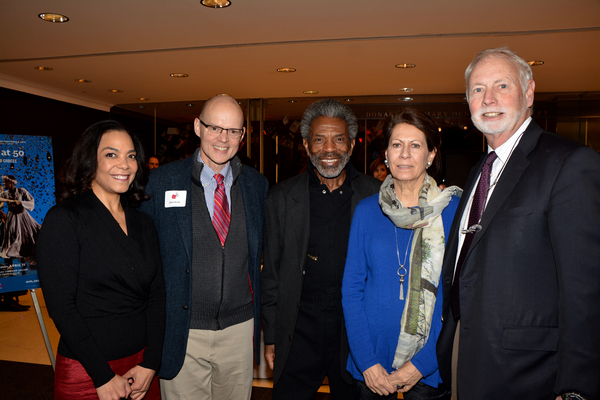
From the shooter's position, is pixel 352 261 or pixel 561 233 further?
pixel 352 261

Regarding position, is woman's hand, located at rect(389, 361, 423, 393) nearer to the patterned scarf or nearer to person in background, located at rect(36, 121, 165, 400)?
the patterned scarf

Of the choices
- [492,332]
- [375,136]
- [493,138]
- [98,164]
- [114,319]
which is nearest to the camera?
[492,332]

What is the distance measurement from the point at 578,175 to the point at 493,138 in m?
0.42

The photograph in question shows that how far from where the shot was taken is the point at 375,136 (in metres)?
9.56

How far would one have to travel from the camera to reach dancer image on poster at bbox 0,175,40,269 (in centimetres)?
399

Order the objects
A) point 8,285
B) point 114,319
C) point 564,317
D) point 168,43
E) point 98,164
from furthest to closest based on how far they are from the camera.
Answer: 1. point 168,43
2. point 8,285
3. point 98,164
4. point 114,319
5. point 564,317

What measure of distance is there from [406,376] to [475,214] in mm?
753

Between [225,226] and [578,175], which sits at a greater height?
[578,175]

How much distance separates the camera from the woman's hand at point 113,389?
5.60 feet

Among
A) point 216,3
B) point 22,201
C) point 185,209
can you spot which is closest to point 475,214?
point 185,209

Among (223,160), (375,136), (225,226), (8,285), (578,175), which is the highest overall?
(375,136)

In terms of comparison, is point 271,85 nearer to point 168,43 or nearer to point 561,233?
point 168,43

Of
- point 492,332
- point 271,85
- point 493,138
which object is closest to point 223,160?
point 493,138

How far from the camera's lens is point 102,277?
1.75 meters
